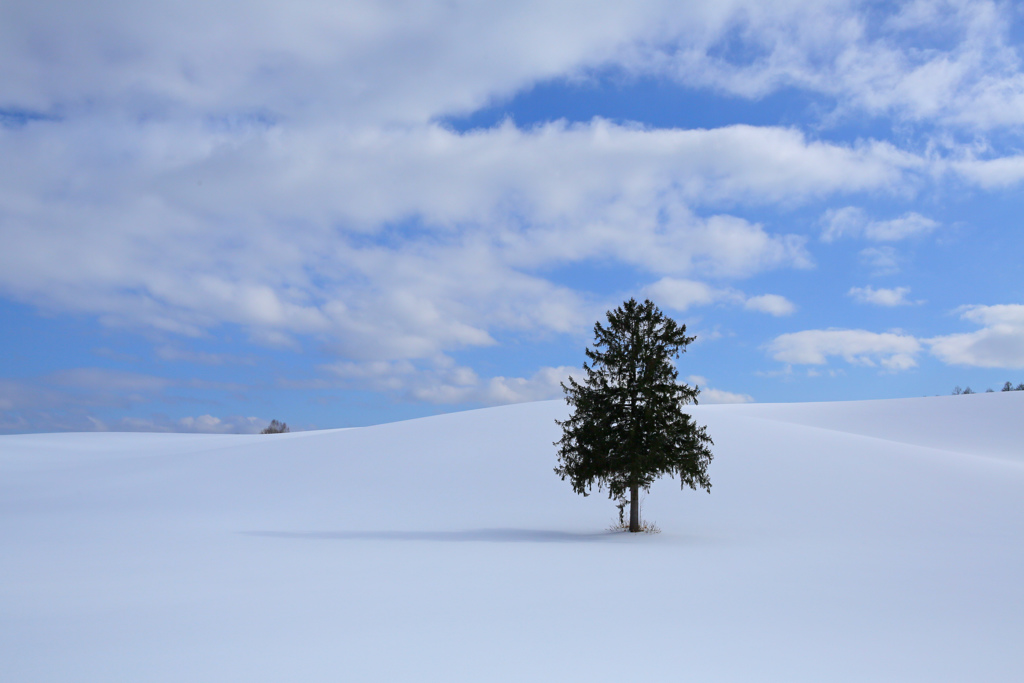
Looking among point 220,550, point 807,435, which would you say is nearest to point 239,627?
point 220,550

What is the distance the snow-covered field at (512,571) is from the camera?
327 inches

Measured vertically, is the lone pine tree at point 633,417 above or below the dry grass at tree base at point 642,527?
above

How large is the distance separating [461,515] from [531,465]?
8446mm

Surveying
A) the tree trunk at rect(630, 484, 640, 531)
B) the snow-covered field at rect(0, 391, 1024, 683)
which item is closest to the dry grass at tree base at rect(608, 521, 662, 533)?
the tree trunk at rect(630, 484, 640, 531)

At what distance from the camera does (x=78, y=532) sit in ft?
72.0

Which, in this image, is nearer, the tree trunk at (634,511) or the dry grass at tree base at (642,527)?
the tree trunk at (634,511)

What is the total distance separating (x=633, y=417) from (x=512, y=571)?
8963 mm

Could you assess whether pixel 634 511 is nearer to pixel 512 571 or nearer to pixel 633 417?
pixel 633 417

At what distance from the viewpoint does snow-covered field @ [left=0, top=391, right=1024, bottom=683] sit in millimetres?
8305

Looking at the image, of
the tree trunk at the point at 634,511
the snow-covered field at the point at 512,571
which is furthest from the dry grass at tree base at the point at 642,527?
the snow-covered field at the point at 512,571

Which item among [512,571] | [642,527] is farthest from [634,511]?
[512,571]

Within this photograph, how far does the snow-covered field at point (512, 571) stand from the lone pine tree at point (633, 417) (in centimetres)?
204

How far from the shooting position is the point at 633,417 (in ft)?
71.2

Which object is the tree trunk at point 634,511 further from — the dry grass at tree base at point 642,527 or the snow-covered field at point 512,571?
the snow-covered field at point 512,571
